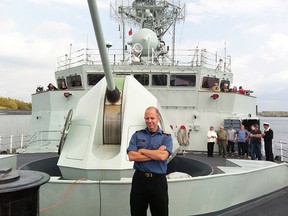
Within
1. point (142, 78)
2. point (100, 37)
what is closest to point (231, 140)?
point (142, 78)

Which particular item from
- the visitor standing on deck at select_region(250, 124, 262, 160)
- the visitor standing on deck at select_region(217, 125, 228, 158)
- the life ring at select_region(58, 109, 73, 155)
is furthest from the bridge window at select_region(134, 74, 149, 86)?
the life ring at select_region(58, 109, 73, 155)

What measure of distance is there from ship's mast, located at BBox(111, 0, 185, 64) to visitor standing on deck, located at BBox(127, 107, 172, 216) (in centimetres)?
1239

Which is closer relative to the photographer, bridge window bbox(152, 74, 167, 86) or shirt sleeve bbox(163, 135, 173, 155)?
shirt sleeve bbox(163, 135, 173, 155)

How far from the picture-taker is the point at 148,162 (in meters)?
2.85

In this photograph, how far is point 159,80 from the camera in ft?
35.0

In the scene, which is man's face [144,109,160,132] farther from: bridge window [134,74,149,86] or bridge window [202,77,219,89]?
bridge window [202,77,219,89]

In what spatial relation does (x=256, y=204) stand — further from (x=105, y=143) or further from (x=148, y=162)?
(x=148, y=162)

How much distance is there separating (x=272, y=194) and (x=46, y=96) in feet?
28.8

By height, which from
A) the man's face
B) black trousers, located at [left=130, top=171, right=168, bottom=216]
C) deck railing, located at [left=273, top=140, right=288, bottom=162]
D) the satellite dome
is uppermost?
the satellite dome

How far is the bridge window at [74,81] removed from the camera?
1102 cm

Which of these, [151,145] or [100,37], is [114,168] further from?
[100,37]

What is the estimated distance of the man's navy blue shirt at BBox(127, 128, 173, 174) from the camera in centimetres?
284

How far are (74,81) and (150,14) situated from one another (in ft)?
19.8

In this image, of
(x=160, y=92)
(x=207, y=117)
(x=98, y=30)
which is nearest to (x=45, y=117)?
(x=160, y=92)
